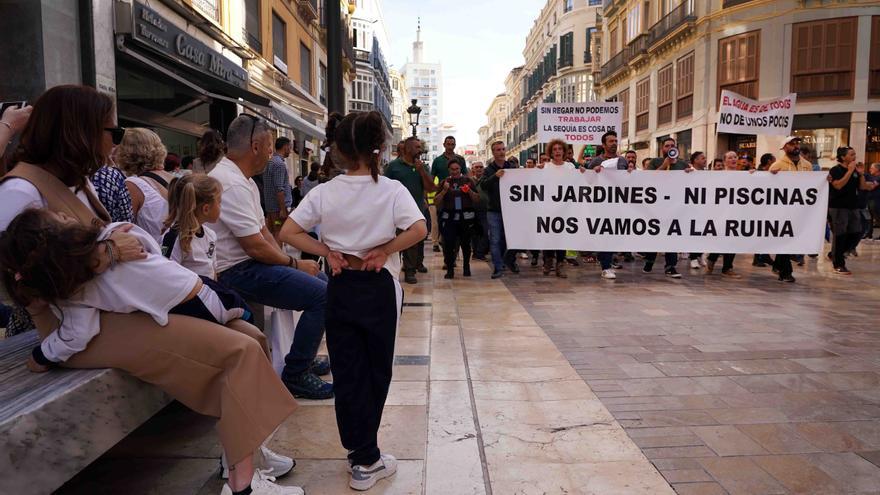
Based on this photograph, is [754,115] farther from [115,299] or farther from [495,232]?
[115,299]

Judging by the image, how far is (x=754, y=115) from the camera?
11320 millimetres

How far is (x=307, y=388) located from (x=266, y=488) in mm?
1334

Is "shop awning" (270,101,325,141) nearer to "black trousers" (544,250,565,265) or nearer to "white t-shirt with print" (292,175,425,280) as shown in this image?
"black trousers" (544,250,565,265)

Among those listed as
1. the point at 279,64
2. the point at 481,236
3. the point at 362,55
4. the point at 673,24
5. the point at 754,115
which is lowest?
the point at 481,236

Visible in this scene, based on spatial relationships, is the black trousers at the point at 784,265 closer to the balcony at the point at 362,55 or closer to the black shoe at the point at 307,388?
the black shoe at the point at 307,388

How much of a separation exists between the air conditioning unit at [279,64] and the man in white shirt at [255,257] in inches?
621

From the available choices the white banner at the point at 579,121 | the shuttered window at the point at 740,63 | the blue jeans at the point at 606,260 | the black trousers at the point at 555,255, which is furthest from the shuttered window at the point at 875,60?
the black trousers at the point at 555,255

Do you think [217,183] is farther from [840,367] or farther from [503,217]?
[503,217]

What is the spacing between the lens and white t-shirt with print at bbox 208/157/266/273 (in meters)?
3.55

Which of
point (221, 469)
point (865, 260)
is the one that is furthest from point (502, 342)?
point (865, 260)

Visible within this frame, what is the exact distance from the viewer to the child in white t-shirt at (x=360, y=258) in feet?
9.41

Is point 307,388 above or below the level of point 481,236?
below

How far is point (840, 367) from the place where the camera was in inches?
180

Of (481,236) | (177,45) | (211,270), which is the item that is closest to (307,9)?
(177,45)
